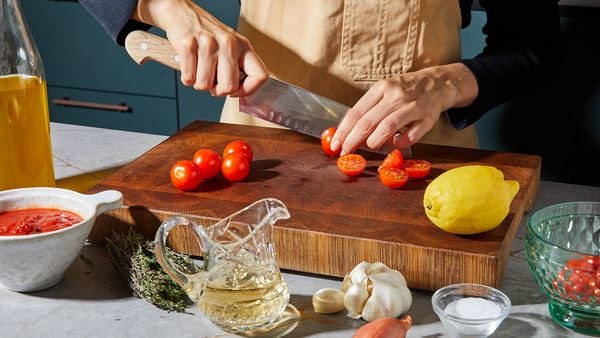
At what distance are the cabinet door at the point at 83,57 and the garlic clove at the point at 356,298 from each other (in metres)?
2.05

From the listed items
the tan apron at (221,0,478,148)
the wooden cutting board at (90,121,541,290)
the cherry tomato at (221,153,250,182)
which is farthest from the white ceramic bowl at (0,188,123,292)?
the tan apron at (221,0,478,148)

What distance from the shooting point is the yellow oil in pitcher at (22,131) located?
1.35m

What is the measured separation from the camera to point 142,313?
45.6 inches

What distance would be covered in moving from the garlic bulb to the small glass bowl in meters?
0.04

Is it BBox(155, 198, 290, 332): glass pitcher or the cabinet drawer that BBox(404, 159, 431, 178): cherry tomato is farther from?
the cabinet drawer

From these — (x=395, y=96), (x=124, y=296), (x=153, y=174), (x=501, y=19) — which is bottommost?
(x=124, y=296)

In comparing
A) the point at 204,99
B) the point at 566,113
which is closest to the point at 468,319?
the point at 566,113

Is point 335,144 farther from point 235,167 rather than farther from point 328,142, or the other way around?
point 235,167

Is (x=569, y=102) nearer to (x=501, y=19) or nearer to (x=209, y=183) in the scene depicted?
(x=501, y=19)

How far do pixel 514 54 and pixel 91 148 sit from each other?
893 mm

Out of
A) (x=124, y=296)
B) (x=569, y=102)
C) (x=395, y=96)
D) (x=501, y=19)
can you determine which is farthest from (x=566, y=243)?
(x=569, y=102)

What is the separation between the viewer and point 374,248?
1232mm

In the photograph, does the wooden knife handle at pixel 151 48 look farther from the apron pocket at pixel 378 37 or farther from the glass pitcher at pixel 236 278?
the glass pitcher at pixel 236 278

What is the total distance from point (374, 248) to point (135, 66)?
203 cm
